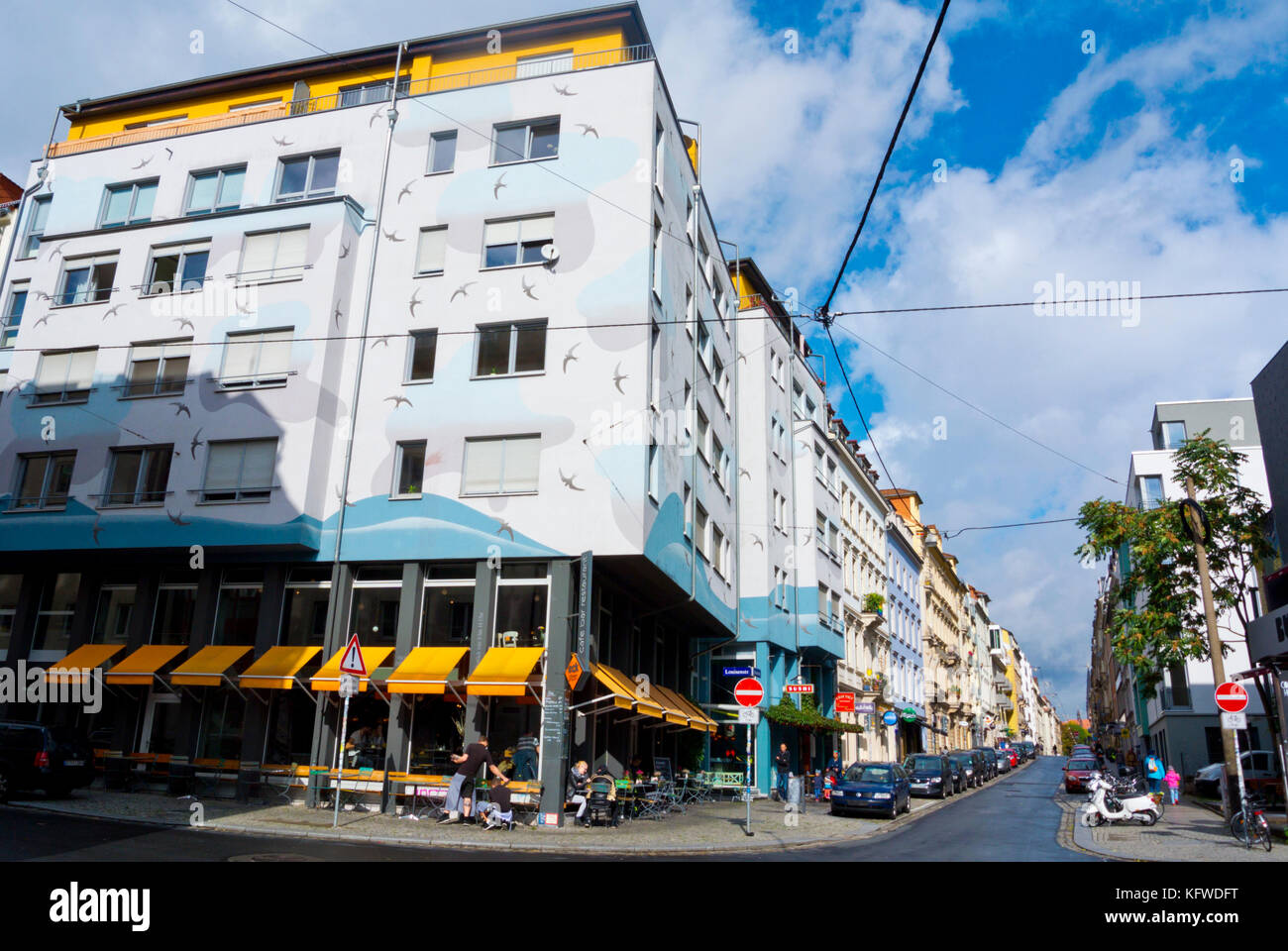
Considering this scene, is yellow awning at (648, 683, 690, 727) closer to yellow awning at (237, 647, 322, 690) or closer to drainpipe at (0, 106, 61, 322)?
yellow awning at (237, 647, 322, 690)

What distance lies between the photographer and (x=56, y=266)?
27250 millimetres

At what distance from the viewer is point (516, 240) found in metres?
23.8

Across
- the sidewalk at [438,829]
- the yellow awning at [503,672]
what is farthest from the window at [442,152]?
the sidewalk at [438,829]

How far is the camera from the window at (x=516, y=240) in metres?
23.6

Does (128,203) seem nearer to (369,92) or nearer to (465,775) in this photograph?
(369,92)

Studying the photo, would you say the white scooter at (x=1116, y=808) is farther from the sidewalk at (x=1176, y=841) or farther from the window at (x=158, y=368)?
the window at (x=158, y=368)

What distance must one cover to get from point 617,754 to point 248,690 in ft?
31.8

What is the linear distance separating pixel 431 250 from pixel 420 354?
10.0ft

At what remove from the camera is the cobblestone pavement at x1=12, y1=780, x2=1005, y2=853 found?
15.5 metres

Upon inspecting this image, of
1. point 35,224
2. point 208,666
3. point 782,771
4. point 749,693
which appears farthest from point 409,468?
point 35,224

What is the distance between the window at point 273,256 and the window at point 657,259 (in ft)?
30.9

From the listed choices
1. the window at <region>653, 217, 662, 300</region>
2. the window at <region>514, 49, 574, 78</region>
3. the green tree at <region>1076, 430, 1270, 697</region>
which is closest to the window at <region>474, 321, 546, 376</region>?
the window at <region>653, 217, 662, 300</region>
